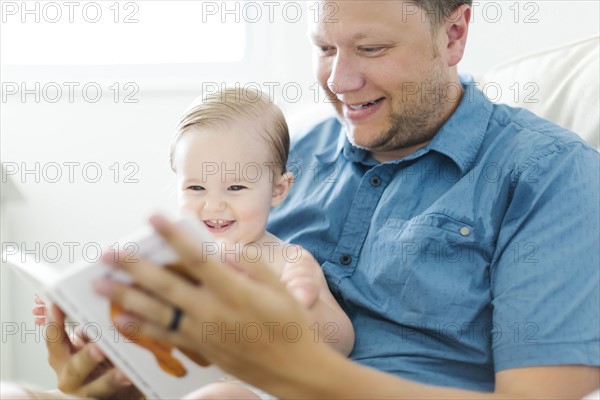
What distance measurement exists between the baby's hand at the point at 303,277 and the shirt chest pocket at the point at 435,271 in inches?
3.9

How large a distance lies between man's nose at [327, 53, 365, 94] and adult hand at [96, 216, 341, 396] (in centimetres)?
60

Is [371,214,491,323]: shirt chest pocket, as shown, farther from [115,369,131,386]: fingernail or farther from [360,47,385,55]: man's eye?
[115,369,131,386]: fingernail

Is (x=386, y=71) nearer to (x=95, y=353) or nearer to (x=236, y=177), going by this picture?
(x=236, y=177)

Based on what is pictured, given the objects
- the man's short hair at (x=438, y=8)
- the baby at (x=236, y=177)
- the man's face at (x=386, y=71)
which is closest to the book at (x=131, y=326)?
the baby at (x=236, y=177)

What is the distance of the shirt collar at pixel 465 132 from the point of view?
4.13ft

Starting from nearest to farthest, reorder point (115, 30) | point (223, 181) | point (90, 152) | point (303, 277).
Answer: point (303, 277)
point (223, 181)
point (90, 152)
point (115, 30)

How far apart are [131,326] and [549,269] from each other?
566 mm

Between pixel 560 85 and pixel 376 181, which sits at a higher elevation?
pixel 560 85

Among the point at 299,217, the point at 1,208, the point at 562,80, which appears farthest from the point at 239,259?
the point at 1,208

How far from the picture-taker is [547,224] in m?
1.10

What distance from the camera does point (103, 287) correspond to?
0.75 meters

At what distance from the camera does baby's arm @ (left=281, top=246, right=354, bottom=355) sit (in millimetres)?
1121

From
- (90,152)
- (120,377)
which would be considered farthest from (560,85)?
(90,152)

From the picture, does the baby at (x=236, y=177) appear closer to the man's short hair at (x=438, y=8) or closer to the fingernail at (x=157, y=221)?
the man's short hair at (x=438, y=8)
